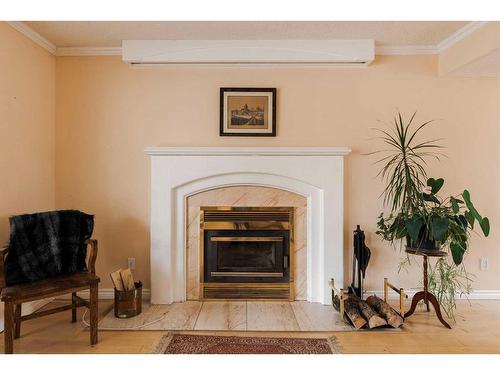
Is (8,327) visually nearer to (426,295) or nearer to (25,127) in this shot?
(25,127)

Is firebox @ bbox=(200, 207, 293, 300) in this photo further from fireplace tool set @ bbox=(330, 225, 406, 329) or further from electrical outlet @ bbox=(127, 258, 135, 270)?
electrical outlet @ bbox=(127, 258, 135, 270)

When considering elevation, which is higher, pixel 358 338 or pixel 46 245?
pixel 46 245

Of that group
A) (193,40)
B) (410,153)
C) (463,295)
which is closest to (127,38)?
(193,40)

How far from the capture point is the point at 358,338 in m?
2.37

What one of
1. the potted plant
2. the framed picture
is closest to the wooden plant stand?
the potted plant

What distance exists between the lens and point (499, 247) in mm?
3102

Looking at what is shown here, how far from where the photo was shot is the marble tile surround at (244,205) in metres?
3.07

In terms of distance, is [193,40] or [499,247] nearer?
[193,40]

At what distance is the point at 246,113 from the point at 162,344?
1.97 meters

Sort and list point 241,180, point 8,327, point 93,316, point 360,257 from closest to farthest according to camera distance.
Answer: point 8,327, point 93,316, point 360,257, point 241,180

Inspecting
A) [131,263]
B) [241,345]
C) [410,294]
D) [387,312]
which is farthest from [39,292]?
[410,294]

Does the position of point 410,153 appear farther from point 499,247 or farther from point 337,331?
point 337,331

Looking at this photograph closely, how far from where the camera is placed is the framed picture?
3.03 metres

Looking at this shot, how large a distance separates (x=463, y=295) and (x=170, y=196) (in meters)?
2.83
